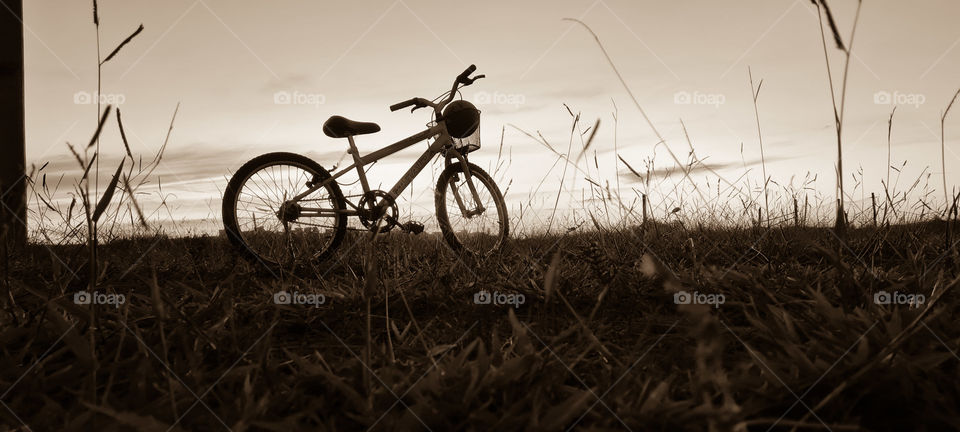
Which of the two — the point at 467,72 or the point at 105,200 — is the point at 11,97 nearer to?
the point at 467,72

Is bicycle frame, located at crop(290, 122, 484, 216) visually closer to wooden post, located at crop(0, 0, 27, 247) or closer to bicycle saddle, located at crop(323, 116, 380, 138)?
bicycle saddle, located at crop(323, 116, 380, 138)

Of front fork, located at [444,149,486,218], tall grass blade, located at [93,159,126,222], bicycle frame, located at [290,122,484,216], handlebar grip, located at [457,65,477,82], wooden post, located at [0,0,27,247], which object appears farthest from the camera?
front fork, located at [444,149,486,218]

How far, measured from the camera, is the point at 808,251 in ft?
9.02

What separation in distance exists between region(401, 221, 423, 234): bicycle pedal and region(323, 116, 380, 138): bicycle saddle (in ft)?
2.27

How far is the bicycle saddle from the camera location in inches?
149

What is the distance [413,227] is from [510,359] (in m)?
2.88

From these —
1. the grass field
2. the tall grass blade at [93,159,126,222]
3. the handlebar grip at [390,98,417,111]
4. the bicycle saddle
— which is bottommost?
the grass field

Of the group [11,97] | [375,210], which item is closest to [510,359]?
[375,210]

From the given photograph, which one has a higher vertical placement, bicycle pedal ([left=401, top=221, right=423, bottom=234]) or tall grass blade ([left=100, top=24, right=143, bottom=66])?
tall grass blade ([left=100, top=24, right=143, bottom=66])

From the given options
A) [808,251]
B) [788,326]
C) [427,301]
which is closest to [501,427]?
[788,326]

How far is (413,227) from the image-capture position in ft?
13.4

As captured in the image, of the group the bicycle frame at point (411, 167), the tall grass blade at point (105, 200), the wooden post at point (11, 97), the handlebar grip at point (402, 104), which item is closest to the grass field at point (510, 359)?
the tall grass blade at point (105, 200)

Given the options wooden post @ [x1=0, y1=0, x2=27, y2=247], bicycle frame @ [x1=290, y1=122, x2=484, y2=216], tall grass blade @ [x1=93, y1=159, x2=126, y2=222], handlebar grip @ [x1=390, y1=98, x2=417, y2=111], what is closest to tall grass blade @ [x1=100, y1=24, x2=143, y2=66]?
tall grass blade @ [x1=93, y1=159, x2=126, y2=222]

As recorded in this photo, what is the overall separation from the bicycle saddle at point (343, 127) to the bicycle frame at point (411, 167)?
0.06 metres
